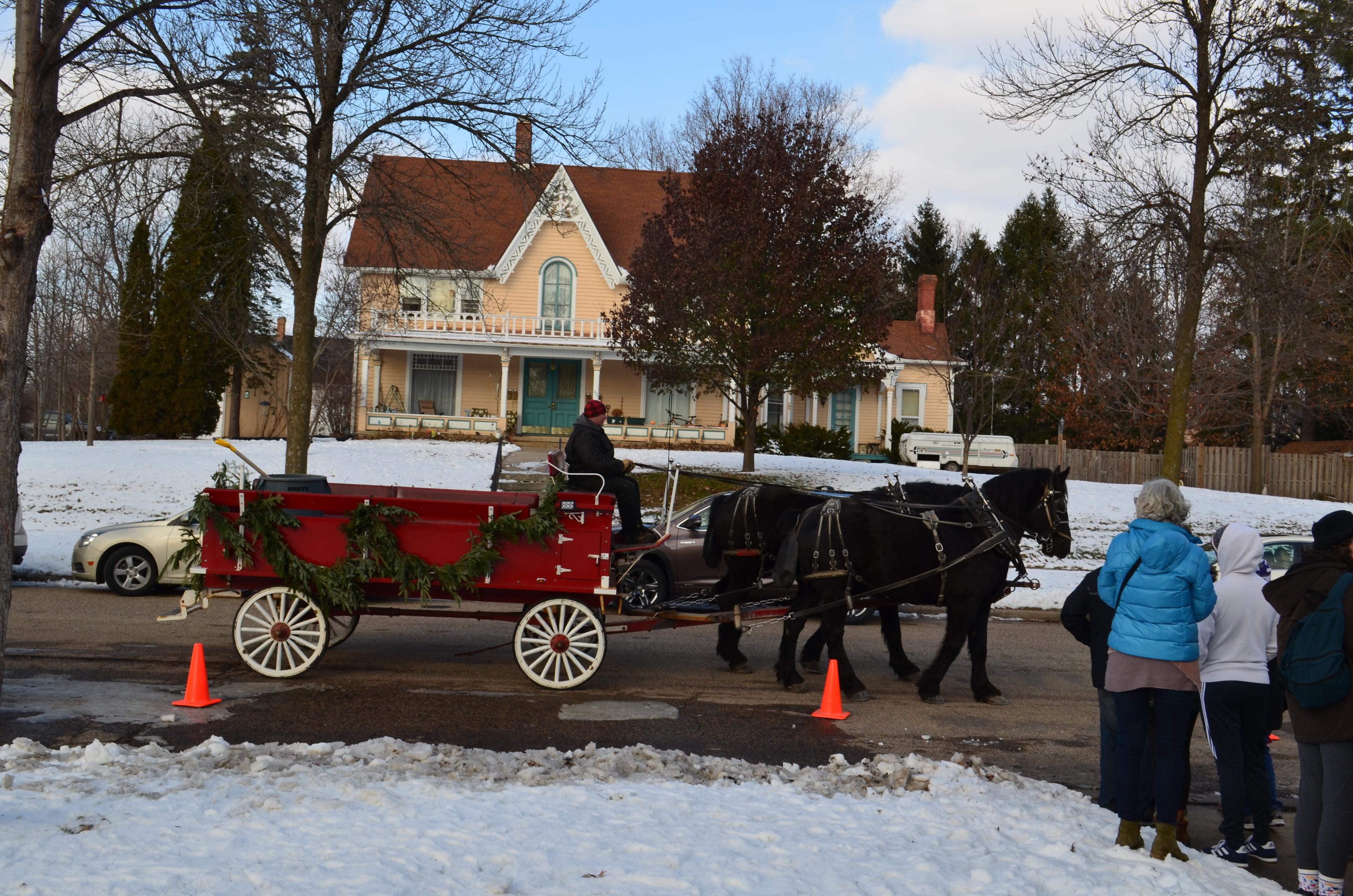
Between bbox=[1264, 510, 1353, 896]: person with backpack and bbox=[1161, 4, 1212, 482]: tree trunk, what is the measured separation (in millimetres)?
14658

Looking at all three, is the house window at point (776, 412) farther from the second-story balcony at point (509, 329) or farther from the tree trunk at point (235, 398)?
the tree trunk at point (235, 398)

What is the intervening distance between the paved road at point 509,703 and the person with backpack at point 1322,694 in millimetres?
765

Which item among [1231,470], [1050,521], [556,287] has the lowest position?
[1050,521]

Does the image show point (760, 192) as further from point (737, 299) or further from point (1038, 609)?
point (1038, 609)

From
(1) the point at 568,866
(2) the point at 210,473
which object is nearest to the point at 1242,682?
(1) the point at 568,866

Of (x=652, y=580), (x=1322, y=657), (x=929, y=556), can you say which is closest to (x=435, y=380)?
(x=652, y=580)

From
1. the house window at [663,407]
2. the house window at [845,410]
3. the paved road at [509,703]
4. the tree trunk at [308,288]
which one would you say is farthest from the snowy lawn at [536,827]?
the house window at [845,410]

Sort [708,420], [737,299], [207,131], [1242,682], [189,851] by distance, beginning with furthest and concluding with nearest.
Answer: [708,420]
[737,299]
[207,131]
[1242,682]
[189,851]

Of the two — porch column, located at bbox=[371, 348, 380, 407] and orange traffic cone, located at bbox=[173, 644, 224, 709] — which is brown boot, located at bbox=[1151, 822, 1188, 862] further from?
porch column, located at bbox=[371, 348, 380, 407]

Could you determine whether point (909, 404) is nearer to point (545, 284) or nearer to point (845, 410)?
point (845, 410)

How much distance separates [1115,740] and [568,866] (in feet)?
10.0

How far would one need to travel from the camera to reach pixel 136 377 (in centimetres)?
3653

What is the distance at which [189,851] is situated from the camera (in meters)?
4.49

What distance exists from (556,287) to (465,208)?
3.99 metres
